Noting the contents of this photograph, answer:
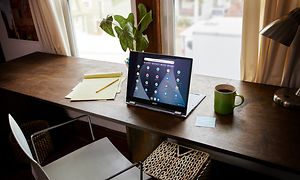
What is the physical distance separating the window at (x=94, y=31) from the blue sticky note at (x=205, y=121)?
3.43ft

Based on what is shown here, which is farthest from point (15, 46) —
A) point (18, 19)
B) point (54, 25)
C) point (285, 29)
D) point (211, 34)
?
point (285, 29)

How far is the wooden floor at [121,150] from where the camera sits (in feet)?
5.80

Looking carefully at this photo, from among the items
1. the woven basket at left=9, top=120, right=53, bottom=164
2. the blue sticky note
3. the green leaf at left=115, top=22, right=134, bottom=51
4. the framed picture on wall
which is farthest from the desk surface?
the framed picture on wall

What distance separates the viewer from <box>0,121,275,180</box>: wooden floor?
5.80 feet

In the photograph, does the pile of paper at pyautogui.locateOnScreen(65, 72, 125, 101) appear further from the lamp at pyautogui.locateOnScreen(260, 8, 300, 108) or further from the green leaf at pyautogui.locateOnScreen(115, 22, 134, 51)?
the lamp at pyautogui.locateOnScreen(260, 8, 300, 108)

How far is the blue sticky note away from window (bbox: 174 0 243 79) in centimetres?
65

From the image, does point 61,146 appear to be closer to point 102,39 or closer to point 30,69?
point 30,69

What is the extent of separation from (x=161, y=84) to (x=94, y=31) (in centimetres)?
114

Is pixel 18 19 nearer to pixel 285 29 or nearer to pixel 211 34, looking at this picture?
pixel 211 34

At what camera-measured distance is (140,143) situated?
5.64ft

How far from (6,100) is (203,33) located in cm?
152

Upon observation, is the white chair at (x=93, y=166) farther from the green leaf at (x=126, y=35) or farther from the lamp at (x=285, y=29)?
the lamp at (x=285, y=29)

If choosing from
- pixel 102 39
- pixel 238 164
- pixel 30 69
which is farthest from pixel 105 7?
pixel 238 164

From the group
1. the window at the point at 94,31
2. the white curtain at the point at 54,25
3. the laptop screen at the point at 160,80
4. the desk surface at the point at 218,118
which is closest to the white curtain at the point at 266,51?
the desk surface at the point at 218,118
